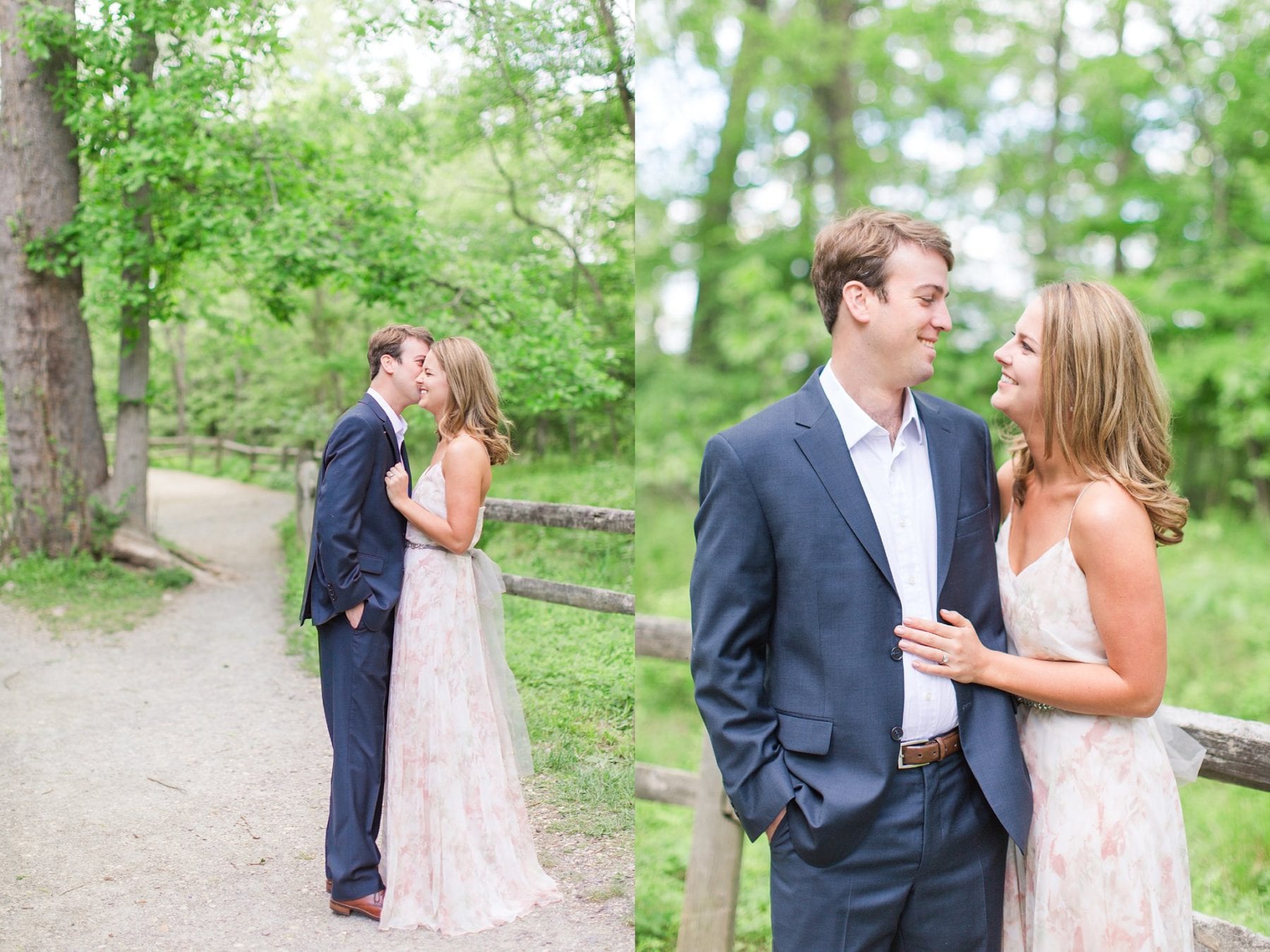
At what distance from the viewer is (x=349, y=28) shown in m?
2.86

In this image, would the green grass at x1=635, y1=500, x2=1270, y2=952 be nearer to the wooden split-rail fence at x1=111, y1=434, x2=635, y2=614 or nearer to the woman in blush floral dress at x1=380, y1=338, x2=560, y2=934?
the woman in blush floral dress at x1=380, y1=338, x2=560, y2=934

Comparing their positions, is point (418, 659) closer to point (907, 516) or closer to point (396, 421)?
point (396, 421)

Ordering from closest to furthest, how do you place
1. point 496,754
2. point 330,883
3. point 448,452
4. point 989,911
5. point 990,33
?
point 989,911
point 330,883
point 448,452
point 496,754
point 990,33

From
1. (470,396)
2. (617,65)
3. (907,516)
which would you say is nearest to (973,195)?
(617,65)

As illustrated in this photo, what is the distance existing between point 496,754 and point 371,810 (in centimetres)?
37

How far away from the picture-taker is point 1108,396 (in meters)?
2.03

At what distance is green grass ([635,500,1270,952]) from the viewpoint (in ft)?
14.2

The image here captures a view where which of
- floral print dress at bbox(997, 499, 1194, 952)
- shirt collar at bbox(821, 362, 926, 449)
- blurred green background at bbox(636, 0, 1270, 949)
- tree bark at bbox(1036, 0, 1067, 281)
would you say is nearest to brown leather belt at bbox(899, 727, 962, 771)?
floral print dress at bbox(997, 499, 1194, 952)

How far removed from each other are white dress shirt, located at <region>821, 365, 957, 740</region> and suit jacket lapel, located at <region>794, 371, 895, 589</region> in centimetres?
2

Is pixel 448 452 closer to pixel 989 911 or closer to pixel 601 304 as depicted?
pixel 601 304

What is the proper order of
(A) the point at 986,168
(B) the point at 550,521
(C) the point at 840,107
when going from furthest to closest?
(C) the point at 840,107, (A) the point at 986,168, (B) the point at 550,521

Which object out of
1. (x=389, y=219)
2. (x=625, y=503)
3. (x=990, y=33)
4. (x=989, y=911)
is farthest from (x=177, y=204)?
(x=990, y=33)

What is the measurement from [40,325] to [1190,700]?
7779 mm

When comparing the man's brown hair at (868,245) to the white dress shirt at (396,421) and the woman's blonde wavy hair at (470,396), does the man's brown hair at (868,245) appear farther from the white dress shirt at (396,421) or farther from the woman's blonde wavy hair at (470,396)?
the white dress shirt at (396,421)
